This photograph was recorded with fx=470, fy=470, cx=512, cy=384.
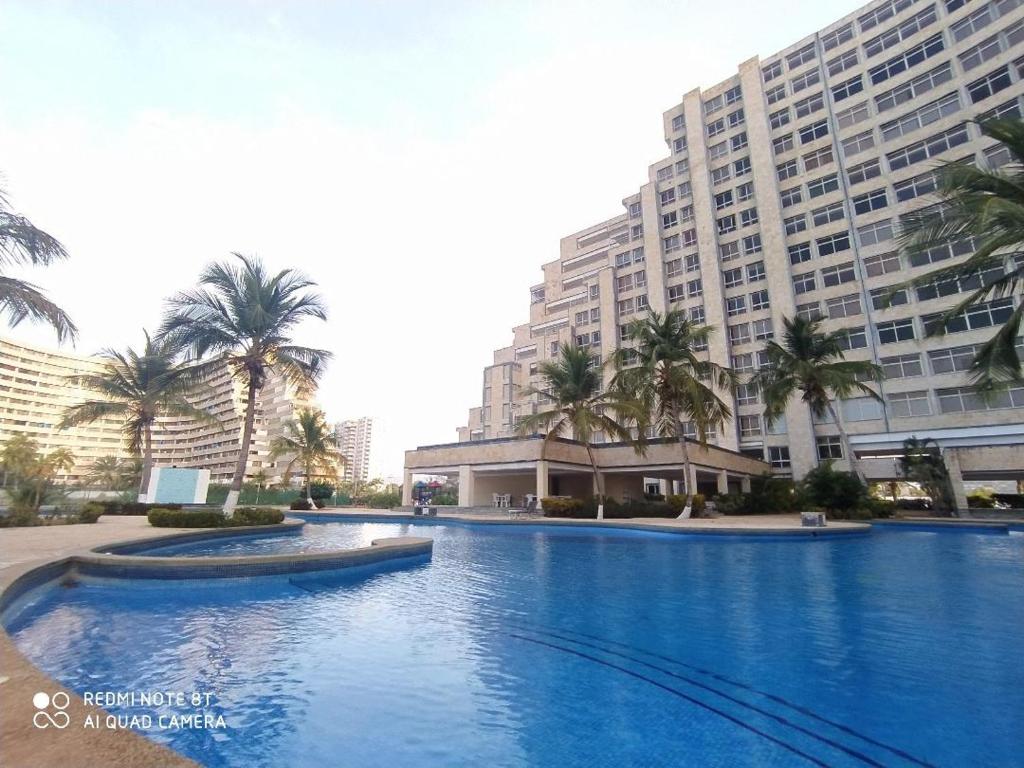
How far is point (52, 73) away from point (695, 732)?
16.9 metres

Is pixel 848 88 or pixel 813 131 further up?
pixel 848 88

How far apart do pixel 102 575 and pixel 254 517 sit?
8981mm

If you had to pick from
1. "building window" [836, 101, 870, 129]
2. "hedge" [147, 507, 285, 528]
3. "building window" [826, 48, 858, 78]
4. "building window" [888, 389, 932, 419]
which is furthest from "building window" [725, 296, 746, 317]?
"hedge" [147, 507, 285, 528]

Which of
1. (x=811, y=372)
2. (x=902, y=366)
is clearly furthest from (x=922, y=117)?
(x=811, y=372)

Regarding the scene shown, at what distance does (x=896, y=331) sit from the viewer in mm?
34375

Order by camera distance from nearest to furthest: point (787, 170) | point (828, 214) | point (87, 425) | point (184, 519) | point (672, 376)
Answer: point (184, 519), point (672, 376), point (828, 214), point (787, 170), point (87, 425)

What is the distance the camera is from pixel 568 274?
197 feet

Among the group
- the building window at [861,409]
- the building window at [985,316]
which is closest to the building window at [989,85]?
the building window at [985,316]

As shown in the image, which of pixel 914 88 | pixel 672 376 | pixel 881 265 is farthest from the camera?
pixel 914 88

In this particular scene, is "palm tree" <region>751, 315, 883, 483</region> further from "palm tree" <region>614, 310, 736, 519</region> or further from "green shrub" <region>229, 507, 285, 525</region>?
"green shrub" <region>229, 507, 285, 525</region>

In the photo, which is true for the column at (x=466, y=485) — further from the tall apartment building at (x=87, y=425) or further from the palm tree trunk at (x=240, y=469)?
the tall apartment building at (x=87, y=425)

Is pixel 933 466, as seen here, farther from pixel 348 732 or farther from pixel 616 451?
pixel 348 732

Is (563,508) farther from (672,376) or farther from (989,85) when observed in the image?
(989,85)

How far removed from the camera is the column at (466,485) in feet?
97.5
